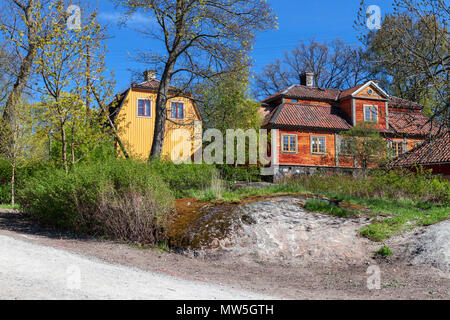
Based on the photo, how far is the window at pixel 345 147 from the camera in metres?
29.4

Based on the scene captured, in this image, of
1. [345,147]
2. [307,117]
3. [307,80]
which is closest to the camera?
[345,147]

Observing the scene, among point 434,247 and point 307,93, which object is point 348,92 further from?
point 434,247

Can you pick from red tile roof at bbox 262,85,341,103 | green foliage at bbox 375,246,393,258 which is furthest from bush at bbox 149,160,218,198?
red tile roof at bbox 262,85,341,103

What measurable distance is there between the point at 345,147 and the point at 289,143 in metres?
3.98

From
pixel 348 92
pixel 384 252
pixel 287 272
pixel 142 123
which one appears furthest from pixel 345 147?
pixel 287 272

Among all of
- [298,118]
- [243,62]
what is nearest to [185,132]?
[298,118]

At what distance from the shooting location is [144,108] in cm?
3052

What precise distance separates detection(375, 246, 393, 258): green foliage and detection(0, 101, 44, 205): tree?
13335 mm

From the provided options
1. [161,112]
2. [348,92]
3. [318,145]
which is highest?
[348,92]

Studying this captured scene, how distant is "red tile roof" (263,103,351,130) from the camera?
30.3 m

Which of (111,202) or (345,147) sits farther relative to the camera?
(345,147)

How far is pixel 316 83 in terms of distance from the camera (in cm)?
4231

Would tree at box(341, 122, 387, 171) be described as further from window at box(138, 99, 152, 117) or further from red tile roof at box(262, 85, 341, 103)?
window at box(138, 99, 152, 117)

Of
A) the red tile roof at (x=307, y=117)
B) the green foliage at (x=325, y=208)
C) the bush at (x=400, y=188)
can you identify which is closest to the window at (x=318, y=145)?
the red tile roof at (x=307, y=117)
